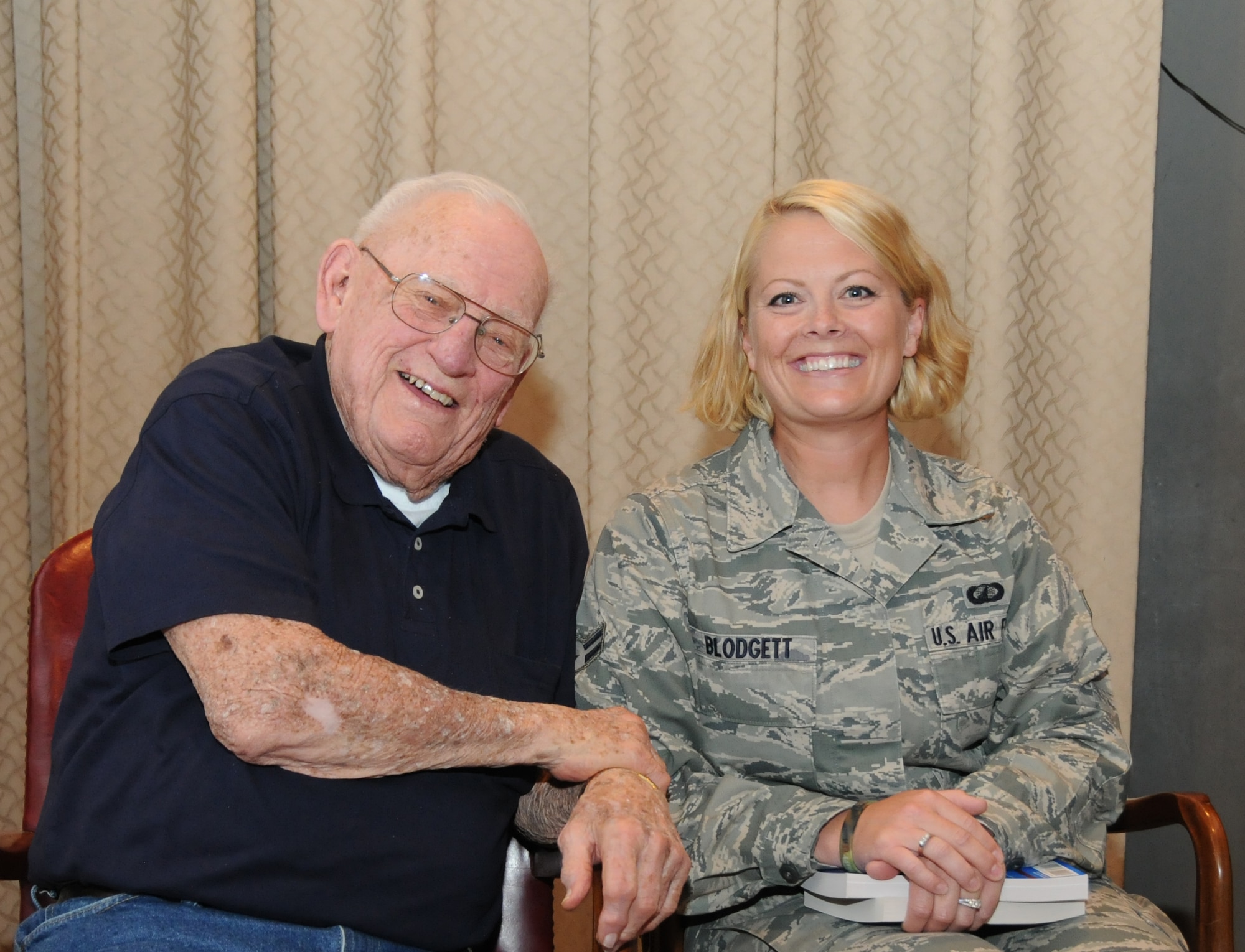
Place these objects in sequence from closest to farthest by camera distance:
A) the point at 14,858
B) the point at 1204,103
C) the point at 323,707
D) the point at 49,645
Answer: the point at 323,707
the point at 14,858
the point at 49,645
the point at 1204,103

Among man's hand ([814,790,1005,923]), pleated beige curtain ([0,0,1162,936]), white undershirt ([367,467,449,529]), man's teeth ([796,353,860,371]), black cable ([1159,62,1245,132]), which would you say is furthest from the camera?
black cable ([1159,62,1245,132])

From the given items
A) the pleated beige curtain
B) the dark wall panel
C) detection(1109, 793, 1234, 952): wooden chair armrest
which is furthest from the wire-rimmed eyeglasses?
the dark wall panel

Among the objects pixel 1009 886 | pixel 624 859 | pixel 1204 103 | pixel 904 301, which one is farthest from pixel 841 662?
pixel 1204 103

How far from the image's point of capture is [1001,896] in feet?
5.31

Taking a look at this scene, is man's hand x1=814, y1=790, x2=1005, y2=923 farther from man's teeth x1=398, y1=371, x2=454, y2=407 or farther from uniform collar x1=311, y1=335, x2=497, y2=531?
man's teeth x1=398, y1=371, x2=454, y2=407

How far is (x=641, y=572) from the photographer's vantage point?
1854mm

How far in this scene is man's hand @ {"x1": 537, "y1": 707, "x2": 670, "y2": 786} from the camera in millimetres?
1586

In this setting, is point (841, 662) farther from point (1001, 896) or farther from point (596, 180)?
point (596, 180)

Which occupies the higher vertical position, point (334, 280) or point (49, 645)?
point (334, 280)

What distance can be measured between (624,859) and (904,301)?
1.11 meters

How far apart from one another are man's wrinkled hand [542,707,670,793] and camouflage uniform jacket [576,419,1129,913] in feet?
0.45

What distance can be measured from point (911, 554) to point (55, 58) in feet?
6.69

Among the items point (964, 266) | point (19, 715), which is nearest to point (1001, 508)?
point (964, 266)

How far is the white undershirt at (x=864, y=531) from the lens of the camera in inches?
76.2
